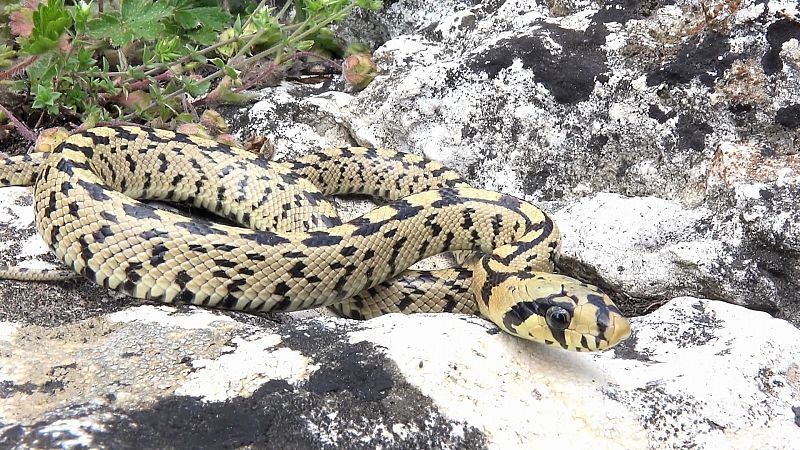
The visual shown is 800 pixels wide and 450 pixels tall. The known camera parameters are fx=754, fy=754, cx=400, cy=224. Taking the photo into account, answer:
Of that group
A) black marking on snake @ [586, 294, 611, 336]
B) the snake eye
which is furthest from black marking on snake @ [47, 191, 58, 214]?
black marking on snake @ [586, 294, 611, 336]

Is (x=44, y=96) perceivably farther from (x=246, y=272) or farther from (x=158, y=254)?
(x=246, y=272)

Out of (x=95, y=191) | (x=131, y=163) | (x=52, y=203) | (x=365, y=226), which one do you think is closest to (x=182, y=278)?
(x=95, y=191)

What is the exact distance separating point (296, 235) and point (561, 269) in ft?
5.67

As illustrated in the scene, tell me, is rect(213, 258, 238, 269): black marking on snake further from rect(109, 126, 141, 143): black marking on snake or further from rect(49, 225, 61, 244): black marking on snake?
rect(109, 126, 141, 143): black marking on snake

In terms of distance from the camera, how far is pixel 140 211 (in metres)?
3.95

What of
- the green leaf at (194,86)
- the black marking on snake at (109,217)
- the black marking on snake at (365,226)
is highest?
the green leaf at (194,86)

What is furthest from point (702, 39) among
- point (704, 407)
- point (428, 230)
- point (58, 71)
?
point (58, 71)

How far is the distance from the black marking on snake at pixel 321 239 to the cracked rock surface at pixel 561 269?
46cm

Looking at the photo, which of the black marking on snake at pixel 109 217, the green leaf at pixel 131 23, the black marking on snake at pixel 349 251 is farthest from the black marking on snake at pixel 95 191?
the black marking on snake at pixel 349 251

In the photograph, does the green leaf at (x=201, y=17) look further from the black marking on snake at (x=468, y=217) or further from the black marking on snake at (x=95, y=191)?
the black marking on snake at (x=468, y=217)

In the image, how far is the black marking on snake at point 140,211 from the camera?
391 cm

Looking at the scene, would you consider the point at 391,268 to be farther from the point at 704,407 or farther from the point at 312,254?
the point at 704,407

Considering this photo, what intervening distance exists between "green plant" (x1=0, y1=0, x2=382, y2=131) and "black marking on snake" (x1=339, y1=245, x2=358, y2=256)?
149 cm

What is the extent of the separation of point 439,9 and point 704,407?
454cm
